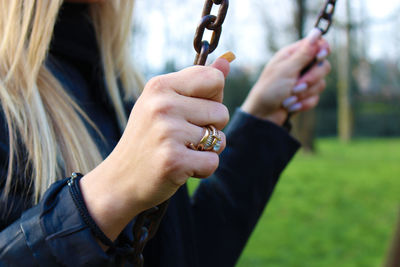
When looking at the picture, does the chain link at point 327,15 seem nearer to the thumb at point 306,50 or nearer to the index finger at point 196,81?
the thumb at point 306,50

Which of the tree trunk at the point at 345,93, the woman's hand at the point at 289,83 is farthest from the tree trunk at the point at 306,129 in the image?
the woman's hand at the point at 289,83

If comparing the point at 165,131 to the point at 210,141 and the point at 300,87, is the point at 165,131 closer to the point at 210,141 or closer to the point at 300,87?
the point at 210,141

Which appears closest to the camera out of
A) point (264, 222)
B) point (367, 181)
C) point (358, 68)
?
point (264, 222)

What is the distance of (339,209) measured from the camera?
5.18 m

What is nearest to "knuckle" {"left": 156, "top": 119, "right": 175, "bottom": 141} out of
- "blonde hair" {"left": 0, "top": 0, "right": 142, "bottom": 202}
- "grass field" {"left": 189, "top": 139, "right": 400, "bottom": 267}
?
"blonde hair" {"left": 0, "top": 0, "right": 142, "bottom": 202}

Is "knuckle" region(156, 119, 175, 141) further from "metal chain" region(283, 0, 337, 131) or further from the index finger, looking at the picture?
"metal chain" region(283, 0, 337, 131)

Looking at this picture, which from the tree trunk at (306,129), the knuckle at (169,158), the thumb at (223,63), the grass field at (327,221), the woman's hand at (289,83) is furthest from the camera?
the tree trunk at (306,129)

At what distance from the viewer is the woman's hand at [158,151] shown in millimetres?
601

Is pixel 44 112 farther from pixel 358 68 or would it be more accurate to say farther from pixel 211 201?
pixel 358 68

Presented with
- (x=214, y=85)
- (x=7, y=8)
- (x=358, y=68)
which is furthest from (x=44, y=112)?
(x=358, y=68)

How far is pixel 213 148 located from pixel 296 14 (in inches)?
446

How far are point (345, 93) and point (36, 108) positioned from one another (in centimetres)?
1771

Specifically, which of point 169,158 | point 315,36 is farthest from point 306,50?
point 169,158

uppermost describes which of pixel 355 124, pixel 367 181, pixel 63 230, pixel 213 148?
pixel 213 148
